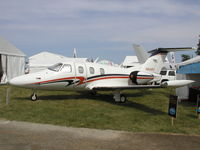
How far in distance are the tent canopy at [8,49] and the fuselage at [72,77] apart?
1386cm

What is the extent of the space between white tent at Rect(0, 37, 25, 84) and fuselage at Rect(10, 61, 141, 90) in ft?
45.3

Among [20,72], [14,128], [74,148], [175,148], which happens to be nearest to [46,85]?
[14,128]

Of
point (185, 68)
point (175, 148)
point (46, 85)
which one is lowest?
point (175, 148)

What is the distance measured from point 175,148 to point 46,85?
8182 mm

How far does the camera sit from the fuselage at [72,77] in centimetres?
1127

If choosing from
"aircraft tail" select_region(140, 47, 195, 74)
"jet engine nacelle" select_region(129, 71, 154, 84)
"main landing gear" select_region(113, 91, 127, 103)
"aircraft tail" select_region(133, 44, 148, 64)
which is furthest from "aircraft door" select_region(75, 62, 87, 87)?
"aircraft tail" select_region(133, 44, 148, 64)

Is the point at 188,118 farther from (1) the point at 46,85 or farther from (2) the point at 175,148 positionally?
(1) the point at 46,85

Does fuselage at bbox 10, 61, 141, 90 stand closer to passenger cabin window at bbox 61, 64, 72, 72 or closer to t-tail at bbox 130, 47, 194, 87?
passenger cabin window at bbox 61, 64, 72, 72

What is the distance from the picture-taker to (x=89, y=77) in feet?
42.0

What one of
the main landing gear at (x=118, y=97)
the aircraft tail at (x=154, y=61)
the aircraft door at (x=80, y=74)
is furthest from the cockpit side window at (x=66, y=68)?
the aircraft tail at (x=154, y=61)

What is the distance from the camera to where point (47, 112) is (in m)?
8.92

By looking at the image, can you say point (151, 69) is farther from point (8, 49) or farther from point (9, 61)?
point (8, 49)

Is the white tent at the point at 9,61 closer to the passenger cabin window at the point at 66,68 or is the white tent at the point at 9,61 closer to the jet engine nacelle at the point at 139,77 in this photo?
the passenger cabin window at the point at 66,68

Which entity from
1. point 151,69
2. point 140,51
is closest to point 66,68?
point 151,69
